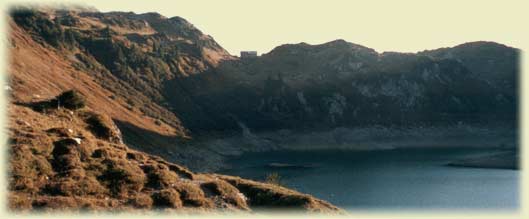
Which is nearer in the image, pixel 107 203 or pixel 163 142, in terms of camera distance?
pixel 107 203

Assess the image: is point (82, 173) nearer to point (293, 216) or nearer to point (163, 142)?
point (293, 216)

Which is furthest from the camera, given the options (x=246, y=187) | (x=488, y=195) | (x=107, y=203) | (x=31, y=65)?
(x=31, y=65)

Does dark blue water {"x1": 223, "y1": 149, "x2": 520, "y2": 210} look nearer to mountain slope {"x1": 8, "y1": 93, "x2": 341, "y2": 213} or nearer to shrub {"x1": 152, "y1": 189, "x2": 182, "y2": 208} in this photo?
mountain slope {"x1": 8, "y1": 93, "x2": 341, "y2": 213}

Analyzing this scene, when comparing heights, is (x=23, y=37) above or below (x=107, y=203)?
above

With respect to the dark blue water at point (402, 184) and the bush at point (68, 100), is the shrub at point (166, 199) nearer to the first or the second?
the bush at point (68, 100)

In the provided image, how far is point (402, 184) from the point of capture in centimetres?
14388

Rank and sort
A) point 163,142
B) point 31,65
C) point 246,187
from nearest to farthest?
point 246,187, point 31,65, point 163,142

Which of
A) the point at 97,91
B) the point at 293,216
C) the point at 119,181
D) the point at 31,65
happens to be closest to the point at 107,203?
the point at 119,181

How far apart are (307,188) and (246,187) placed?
94453mm

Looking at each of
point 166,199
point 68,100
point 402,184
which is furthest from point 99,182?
point 402,184

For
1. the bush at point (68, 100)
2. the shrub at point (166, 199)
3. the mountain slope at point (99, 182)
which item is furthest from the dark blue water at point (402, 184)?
the shrub at point (166, 199)

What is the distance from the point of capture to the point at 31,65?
15775 cm

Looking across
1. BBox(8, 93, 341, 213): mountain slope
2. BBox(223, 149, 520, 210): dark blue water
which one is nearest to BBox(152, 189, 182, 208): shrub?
BBox(8, 93, 341, 213): mountain slope

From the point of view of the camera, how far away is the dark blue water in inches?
4525
